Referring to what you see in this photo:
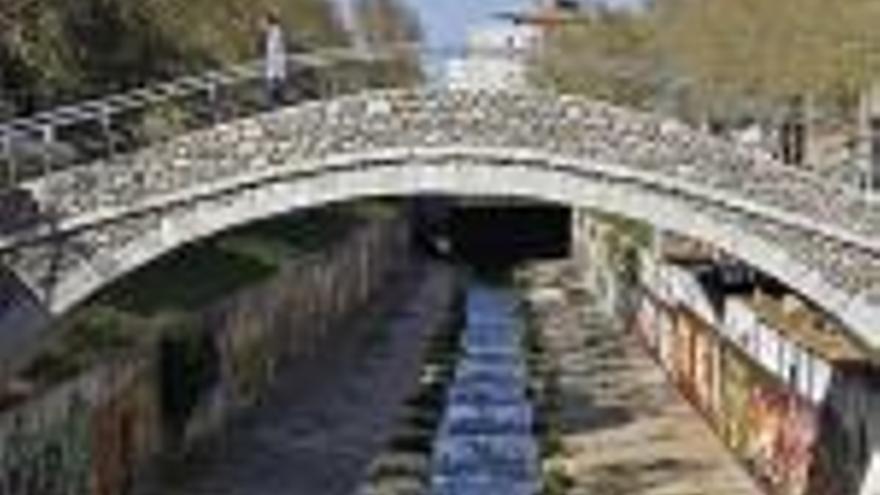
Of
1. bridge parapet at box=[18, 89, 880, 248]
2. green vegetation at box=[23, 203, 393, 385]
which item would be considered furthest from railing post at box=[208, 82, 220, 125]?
green vegetation at box=[23, 203, 393, 385]

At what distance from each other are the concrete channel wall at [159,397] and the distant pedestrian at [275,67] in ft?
18.4

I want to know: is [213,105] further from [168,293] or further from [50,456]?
[168,293]

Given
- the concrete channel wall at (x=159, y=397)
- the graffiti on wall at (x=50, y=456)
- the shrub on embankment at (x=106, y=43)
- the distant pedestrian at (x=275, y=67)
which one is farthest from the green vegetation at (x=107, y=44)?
the distant pedestrian at (x=275, y=67)

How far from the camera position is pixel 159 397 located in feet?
189

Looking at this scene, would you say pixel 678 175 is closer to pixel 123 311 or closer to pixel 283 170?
pixel 283 170

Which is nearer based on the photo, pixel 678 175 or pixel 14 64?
pixel 678 175

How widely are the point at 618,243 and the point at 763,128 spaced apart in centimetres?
6054

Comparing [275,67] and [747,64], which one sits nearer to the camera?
[275,67]

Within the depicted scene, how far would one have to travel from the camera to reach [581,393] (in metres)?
84.1

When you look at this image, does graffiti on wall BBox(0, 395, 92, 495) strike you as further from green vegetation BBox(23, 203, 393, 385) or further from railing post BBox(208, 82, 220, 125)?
railing post BBox(208, 82, 220, 125)

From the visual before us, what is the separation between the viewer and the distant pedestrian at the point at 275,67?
Answer: 44.8 m

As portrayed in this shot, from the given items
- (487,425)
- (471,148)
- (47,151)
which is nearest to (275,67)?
(471,148)

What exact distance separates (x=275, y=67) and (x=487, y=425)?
31515 mm

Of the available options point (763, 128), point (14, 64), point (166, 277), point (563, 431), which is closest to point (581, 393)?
point (563, 431)
